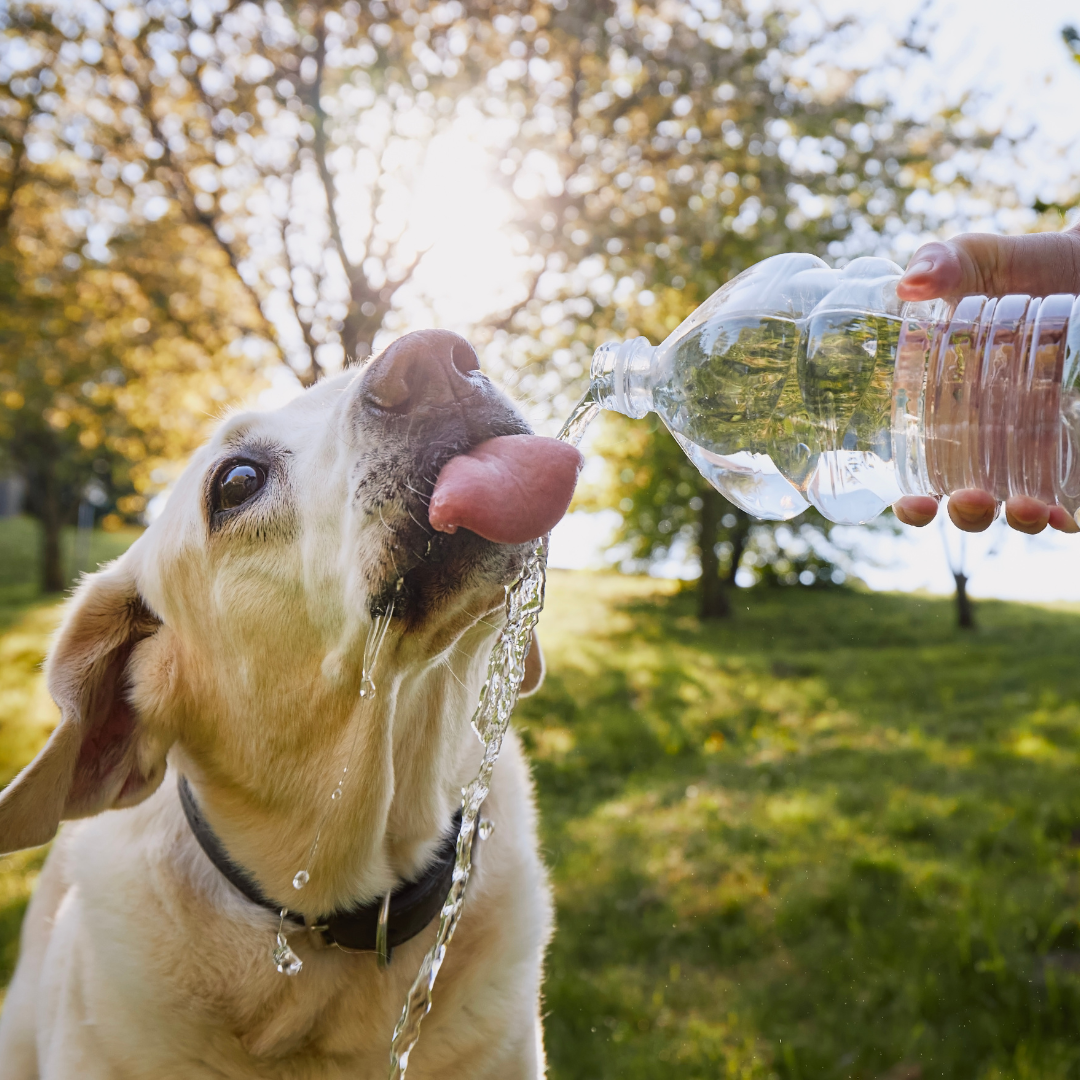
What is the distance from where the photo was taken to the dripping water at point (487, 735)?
6.59ft

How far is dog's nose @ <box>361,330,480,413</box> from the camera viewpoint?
1815 millimetres

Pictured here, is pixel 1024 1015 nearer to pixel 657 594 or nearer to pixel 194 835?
pixel 194 835

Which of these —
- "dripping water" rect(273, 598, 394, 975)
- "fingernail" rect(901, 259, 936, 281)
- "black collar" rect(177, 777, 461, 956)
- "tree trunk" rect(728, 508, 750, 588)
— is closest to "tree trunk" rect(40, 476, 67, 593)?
"tree trunk" rect(728, 508, 750, 588)

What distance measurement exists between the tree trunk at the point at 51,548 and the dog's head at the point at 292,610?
19.0m

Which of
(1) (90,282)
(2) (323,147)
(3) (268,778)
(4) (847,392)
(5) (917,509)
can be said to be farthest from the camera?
(1) (90,282)

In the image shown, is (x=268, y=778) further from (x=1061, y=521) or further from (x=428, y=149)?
(x=428, y=149)

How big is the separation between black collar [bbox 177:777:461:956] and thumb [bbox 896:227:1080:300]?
1.68 meters

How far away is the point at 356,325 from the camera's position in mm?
8492

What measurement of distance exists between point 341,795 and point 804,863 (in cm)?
325

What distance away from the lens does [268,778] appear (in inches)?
86.8

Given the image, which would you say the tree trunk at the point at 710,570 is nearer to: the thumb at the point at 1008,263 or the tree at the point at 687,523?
the tree at the point at 687,523

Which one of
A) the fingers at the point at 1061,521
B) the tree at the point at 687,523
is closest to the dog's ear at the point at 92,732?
the fingers at the point at 1061,521

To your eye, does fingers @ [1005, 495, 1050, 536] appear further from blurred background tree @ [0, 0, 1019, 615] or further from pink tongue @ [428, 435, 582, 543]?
blurred background tree @ [0, 0, 1019, 615]

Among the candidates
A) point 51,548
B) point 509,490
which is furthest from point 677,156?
point 51,548
